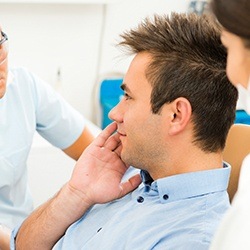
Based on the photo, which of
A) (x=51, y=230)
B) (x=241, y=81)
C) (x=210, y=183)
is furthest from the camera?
(x=51, y=230)

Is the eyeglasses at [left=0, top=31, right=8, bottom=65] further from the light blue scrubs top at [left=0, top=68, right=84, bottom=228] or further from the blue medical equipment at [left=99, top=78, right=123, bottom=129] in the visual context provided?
the blue medical equipment at [left=99, top=78, right=123, bottom=129]

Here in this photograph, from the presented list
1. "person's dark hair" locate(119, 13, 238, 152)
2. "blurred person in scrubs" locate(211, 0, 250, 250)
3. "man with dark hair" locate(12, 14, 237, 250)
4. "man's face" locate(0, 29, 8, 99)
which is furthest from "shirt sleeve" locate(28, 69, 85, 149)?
"blurred person in scrubs" locate(211, 0, 250, 250)

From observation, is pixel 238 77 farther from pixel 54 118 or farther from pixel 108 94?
pixel 108 94

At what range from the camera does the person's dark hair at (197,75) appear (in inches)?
50.0

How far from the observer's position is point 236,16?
2.61ft

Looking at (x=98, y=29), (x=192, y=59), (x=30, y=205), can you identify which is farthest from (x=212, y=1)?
(x=98, y=29)

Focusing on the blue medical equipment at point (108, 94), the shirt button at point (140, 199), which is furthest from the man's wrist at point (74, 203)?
the blue medical equipment at point (108, 94)

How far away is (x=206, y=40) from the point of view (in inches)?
51.2

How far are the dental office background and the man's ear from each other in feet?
4.23

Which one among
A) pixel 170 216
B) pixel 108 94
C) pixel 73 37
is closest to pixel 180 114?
pixel 170 216

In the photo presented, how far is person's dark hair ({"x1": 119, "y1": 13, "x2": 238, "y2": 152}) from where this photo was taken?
1.27 metres

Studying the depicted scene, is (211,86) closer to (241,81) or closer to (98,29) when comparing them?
(241,81)

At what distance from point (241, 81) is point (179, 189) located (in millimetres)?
495

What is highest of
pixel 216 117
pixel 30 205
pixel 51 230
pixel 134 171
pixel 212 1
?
pixel 212 1
